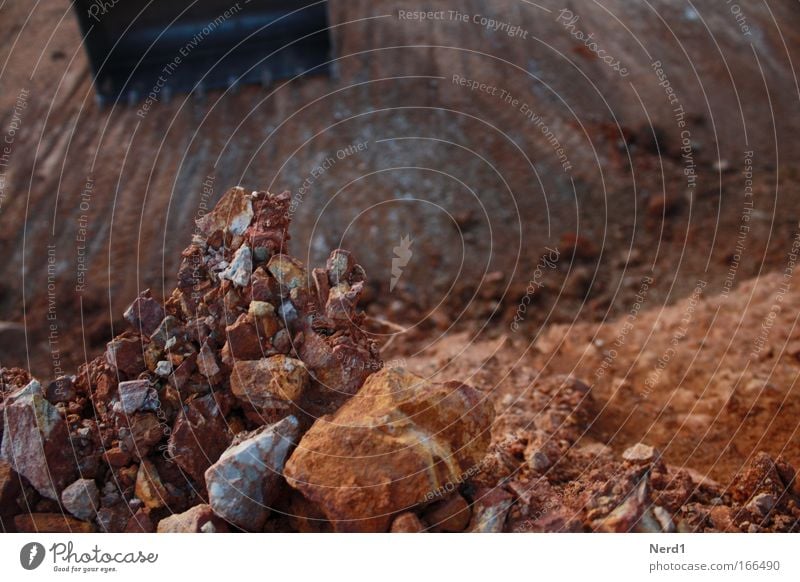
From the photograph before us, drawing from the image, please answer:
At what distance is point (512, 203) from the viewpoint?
5.70 m

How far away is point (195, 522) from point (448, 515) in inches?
34.3

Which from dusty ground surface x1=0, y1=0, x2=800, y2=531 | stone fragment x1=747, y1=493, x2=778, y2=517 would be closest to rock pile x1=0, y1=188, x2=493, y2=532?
dusty ground surface x1=0, y1=0, x2=800, y2=531

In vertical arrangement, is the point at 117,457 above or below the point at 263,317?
below

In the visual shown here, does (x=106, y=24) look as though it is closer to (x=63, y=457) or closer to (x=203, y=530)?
(x=63, y=457)

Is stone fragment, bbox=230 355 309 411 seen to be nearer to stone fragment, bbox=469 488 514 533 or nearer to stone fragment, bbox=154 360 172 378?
stone fragment, bbox=154 360 172 378

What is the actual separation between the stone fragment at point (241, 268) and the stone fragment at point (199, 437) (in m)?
0.44

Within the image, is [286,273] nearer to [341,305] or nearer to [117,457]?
[341,305]

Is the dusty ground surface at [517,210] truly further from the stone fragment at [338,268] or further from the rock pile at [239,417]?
the stone fragment at [338,268]

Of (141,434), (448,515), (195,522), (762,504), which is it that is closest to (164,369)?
(141,434)

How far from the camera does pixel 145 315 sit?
2834 mm

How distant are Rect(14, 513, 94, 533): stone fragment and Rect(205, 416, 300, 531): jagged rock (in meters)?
0.48

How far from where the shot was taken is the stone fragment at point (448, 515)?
2613mm

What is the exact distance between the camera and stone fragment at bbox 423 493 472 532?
2.61 meters

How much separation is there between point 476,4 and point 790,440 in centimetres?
488
